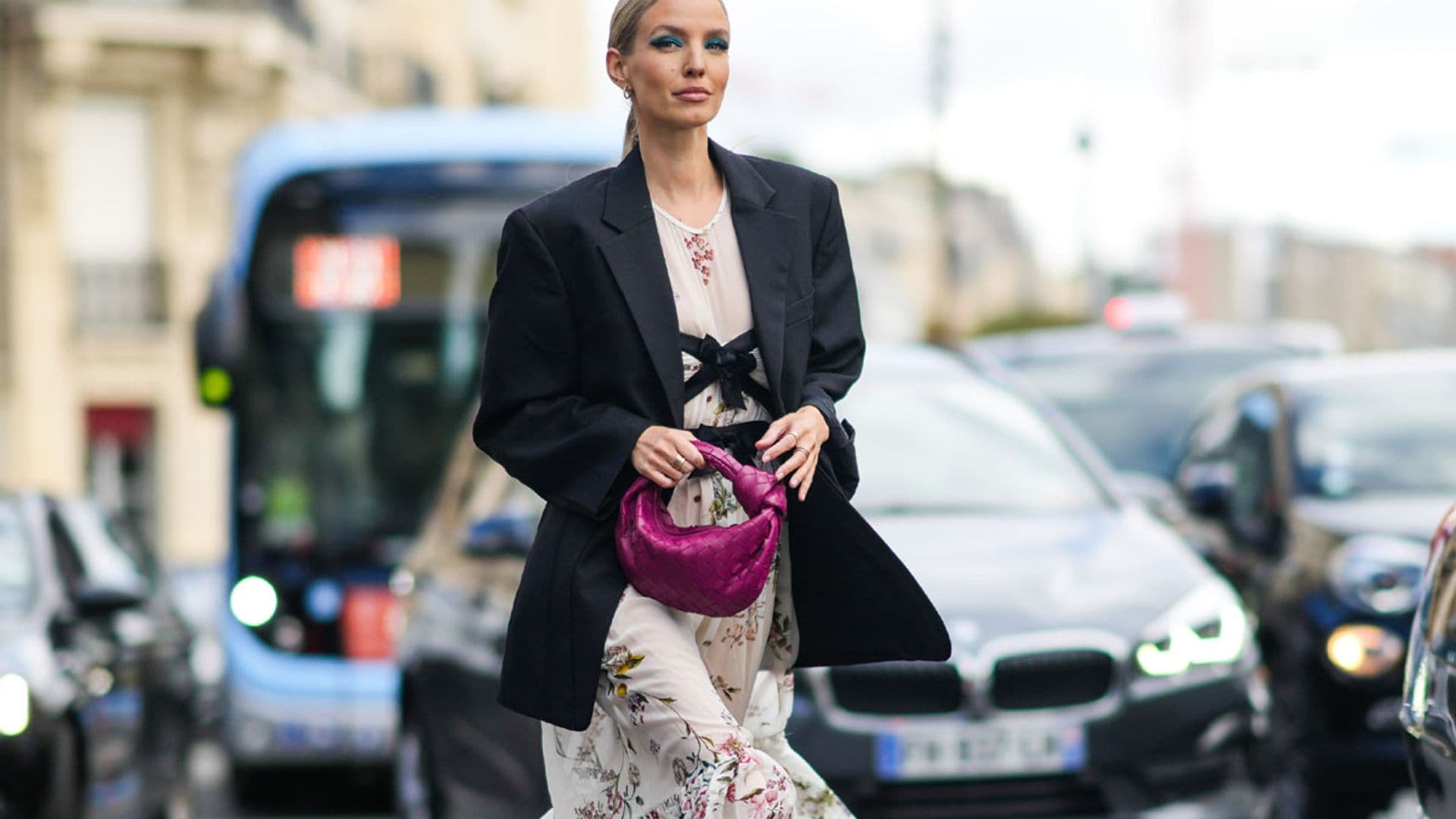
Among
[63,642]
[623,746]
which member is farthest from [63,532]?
[623,746]

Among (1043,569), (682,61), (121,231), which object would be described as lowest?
(121,231)

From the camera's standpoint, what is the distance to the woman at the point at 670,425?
361 cm

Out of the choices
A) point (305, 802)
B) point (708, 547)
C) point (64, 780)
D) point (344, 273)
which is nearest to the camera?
point (708, 547)

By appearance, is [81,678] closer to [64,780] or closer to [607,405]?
[64,780]

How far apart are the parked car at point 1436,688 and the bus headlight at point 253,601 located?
713cm

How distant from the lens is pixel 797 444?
3592 millimetres

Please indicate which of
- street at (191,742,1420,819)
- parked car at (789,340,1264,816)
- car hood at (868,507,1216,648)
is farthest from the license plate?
street at (191,742,1420,819)

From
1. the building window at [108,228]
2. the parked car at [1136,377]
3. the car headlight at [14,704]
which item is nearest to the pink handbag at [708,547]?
the car headlight at [14,704]

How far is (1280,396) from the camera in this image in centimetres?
865

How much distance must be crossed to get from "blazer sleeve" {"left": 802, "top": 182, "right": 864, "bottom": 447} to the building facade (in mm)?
26439

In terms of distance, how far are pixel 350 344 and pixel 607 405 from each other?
7.47 meters

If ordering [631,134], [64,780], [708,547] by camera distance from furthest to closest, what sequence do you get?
[64,780] → [631,134] → [708,547]

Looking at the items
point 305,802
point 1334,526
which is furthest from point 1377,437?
point 305,802

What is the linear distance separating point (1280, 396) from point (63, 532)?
4243 mm
